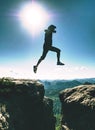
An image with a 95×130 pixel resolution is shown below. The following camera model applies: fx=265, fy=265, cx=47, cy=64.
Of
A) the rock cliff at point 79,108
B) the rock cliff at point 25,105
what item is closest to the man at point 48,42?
the rock cliff at point 25,105

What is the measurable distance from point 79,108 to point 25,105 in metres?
10.8

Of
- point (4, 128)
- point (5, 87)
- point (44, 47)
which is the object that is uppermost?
point (44, 47)

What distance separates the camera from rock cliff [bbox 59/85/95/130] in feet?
151

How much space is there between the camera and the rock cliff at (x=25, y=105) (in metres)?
33.2

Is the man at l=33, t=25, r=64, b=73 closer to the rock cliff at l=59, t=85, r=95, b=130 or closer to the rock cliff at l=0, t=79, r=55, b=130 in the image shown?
the rock cliff at l=0, t=79, r=55, b=130

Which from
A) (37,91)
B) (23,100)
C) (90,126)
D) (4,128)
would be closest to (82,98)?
(90,126)

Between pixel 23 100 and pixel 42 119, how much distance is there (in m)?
10.3

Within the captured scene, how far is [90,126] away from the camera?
148 ft

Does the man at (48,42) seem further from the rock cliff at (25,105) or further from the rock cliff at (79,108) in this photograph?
the rock cliff at (79,108)

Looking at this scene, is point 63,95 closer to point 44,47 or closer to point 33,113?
point 33,113

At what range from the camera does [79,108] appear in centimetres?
4819

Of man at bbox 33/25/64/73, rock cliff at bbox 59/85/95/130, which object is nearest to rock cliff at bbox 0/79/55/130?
rock cliff at bbox 59/85/95/130

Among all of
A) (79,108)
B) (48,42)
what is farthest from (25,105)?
(48,42)

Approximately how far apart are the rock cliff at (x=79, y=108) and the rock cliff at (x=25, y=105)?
364cm
